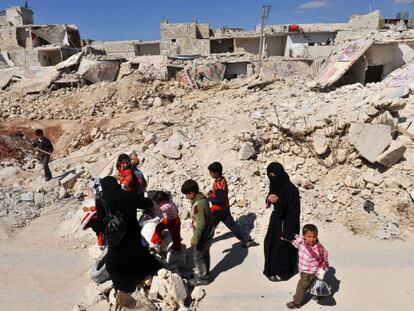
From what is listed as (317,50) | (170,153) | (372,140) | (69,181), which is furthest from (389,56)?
(317,50)

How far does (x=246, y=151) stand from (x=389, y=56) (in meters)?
6.47

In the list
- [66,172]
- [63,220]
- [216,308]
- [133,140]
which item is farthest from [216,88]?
[216,308]

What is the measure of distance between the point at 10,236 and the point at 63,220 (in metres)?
0.86

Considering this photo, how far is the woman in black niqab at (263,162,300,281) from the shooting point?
13.5 ft

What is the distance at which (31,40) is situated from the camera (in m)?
29.0

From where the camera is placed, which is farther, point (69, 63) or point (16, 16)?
point (16, 16)

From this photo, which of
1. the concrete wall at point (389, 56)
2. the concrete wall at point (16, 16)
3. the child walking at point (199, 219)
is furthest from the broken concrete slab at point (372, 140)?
the concrete wall at point (16, 16)

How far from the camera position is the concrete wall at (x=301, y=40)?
102 feet

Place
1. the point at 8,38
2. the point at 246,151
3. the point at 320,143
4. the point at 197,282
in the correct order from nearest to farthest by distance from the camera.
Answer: the point at 197,282 → the point at 320,143 → the point at 246,151 → the point at 8,38

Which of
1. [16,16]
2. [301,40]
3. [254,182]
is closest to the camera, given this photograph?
[254,182]

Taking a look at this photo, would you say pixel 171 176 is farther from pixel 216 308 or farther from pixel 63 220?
pixel 216 308

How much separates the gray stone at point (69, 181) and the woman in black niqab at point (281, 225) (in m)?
4.70

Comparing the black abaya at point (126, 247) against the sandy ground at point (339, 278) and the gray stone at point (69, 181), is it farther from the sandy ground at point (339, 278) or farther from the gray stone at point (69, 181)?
the gray stone at point (69, 181)

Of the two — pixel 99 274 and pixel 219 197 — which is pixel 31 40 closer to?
pixel 99 274
